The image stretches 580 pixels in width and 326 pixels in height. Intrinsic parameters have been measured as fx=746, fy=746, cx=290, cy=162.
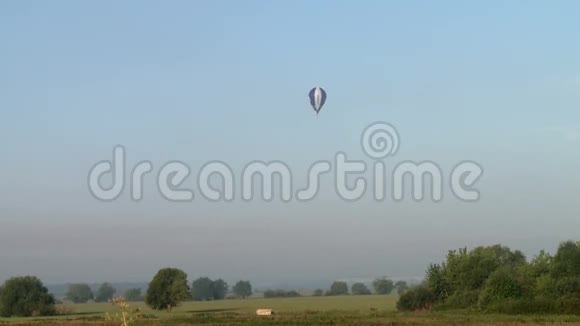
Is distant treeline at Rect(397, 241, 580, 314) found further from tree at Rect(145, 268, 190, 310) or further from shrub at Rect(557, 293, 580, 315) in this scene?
tree at Rect(145, 268, 190, 310)

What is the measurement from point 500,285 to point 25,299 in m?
85.9

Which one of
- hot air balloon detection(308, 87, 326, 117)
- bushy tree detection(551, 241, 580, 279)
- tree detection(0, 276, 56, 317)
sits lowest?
tree detection(0, 276, 56, 317)

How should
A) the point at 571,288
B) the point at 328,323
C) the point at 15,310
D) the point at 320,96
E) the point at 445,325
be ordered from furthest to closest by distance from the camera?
the point at 15,310
the point at 571,288
the point at 320,96
the point at 328,323
the point at 445,325

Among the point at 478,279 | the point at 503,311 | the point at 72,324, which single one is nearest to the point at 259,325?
the point at 72,324

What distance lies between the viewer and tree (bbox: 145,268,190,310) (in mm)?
129875

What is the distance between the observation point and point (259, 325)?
52.9m

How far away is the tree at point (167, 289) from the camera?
5113 inches

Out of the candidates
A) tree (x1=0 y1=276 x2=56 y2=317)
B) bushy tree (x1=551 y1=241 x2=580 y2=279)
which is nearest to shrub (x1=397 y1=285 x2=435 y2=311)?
bushy tree (x1=551 y1=241 x2=580 y2=279)

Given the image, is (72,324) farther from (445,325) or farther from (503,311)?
(503,311)

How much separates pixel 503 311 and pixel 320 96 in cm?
2891

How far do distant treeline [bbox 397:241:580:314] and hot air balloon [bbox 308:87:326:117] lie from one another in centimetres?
2866

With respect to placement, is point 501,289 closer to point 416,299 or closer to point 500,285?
point 500,285

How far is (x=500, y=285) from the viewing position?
79250 millimetres

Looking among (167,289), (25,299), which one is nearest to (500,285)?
(167,289)
